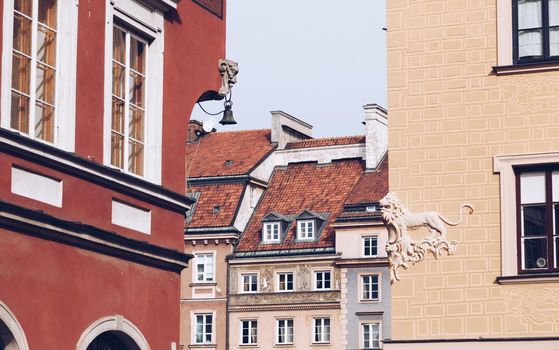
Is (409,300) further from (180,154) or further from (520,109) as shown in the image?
(180,154)

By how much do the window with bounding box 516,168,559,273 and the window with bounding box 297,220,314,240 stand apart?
50748mm

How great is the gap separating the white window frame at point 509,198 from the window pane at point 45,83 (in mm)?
8421

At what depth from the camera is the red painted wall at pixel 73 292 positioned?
16.1 m

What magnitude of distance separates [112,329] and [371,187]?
56201 mm

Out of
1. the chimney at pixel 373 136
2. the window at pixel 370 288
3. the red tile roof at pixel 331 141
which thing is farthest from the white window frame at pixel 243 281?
the red tile roof at pixel 331 141

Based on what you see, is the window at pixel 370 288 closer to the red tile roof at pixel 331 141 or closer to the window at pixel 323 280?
the window at pixel 323 280


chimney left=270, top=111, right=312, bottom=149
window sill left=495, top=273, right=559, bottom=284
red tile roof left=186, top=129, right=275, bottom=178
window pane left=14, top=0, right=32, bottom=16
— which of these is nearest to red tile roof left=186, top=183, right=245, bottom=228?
red tile roof left=186, top=129, right=275, bottom=178

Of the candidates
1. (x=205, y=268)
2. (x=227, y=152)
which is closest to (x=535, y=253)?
(x=205, y=268)

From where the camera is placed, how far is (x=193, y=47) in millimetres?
20906

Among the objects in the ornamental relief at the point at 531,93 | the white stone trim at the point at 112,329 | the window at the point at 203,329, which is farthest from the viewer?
the window at the point at 203,329

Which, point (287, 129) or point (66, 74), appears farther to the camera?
point (287, 129)

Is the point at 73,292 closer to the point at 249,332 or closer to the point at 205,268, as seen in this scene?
the point at 249,332

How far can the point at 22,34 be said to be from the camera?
16.7 metres

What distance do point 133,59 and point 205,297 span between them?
5569cm
